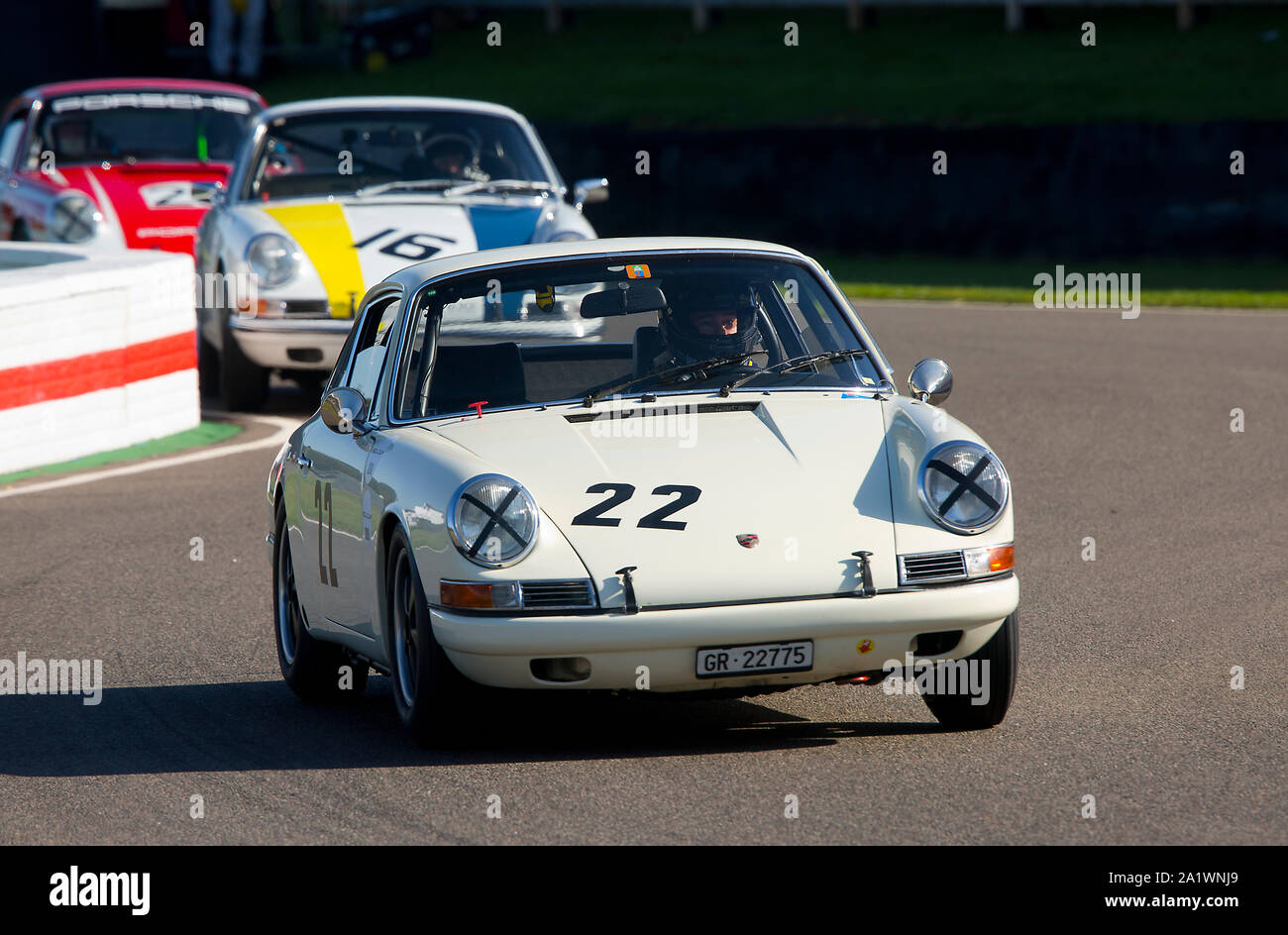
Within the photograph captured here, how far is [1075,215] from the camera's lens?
22.8m

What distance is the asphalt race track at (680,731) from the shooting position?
17.4 feet

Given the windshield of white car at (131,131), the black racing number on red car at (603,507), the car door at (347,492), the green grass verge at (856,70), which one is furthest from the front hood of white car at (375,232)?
the green grass verge at (856,70)

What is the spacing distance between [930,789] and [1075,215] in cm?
1804

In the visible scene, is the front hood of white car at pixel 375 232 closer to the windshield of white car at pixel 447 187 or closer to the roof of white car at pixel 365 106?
the windshield of white car at pixel 447 187

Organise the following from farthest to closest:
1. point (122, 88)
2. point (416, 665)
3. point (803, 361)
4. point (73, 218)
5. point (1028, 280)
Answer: point (1028, 280), point (122, 88), point (73, 218), point (803, 361), point (416, 665)

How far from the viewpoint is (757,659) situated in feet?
18.7

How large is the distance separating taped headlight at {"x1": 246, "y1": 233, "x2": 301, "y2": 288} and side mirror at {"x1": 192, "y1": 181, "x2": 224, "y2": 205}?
1.20m

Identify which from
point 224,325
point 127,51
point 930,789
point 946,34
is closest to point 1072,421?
point 224,325

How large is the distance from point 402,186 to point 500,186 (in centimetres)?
62

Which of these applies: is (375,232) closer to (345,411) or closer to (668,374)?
(345,411)

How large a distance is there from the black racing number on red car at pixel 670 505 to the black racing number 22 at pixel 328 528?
1324 mm

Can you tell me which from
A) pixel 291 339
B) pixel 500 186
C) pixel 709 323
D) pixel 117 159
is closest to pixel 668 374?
pixel 709 323
